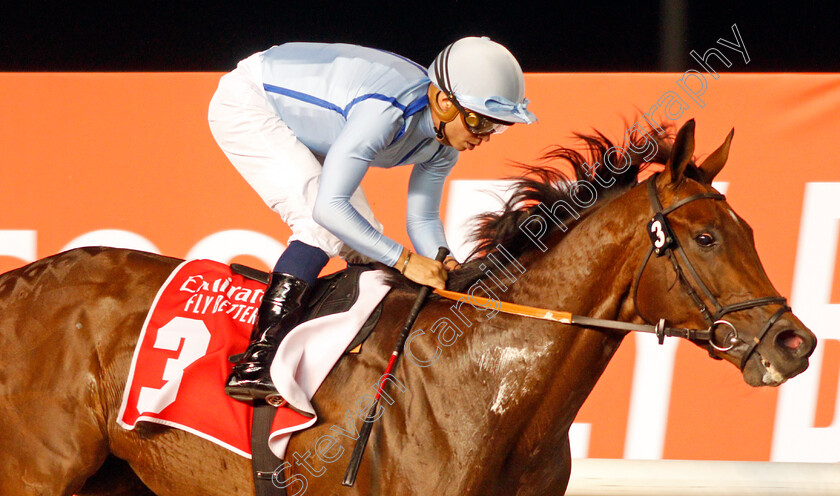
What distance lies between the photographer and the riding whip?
208cm

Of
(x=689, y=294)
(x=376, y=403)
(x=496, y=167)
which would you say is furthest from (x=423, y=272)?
(x=496, y=167)

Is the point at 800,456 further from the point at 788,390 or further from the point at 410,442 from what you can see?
the point at 410,442

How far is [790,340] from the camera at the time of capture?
185cm

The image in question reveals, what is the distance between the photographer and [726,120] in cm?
364

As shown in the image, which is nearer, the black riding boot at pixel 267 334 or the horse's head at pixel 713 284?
the horse's head at pixel 713 284

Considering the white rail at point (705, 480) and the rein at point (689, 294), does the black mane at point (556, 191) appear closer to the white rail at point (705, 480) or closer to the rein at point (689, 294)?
the rein at point (689, 294)

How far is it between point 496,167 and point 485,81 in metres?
1.56

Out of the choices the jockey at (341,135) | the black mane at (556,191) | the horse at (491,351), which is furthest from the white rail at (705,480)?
the black mane at (556,191)

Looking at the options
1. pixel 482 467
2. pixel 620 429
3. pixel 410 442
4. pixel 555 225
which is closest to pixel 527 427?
pixel 482 467

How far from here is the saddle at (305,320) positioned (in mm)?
2176

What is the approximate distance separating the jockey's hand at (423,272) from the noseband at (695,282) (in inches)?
20.8

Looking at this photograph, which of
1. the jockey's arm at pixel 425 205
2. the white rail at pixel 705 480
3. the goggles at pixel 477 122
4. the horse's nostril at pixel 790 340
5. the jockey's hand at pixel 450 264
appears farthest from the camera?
the white rail at pixel 705 480

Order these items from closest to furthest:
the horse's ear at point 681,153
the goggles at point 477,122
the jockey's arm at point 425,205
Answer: the horse's ear at point 681,153
the goggles at point 477,122
the jockey's arm at point 425,205

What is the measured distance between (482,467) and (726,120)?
2305 mm
